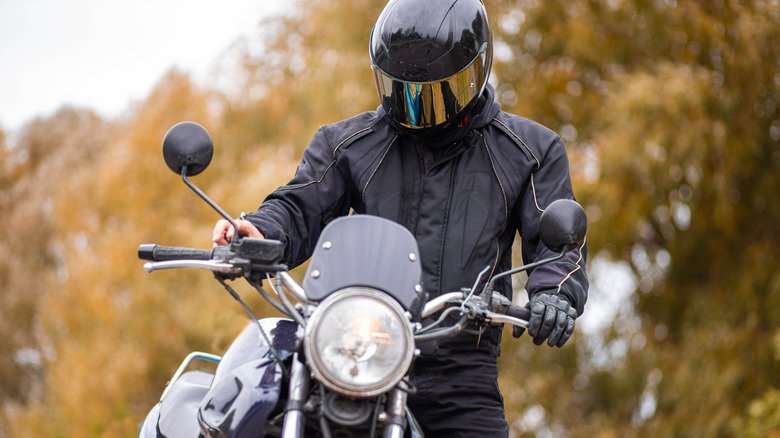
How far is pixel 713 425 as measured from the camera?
28.5ft

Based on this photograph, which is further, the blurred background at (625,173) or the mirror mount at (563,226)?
the blurred background at (625,173)

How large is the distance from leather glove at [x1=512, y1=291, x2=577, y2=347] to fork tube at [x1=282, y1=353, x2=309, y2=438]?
56 centimetres

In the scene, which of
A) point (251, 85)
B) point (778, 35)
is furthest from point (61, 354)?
point (778, 35)

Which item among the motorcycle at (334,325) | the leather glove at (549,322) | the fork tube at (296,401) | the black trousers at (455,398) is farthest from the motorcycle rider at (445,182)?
the fork tube at (296,401)

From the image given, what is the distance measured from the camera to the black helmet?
2.55 metres

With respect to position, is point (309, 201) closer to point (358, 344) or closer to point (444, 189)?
point (444, 189)

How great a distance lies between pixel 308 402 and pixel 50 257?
91.9 ft

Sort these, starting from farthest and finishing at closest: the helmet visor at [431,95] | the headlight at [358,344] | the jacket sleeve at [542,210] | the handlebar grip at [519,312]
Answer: the helmet visor at [431,95]
the jacket sleeve at [542,210]
the handlebar grip at [519,312]
the headlight at [358,344]

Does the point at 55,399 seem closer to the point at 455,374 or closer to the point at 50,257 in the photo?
the point at 50,257

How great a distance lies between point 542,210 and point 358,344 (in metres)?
1.09

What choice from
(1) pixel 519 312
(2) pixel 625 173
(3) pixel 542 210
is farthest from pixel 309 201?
(2) pixel 625 173

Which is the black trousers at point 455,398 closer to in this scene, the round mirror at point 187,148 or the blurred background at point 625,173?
the round mirror at point 187,148

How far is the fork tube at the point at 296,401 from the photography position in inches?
71.3

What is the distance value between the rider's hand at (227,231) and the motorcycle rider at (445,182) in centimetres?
5
